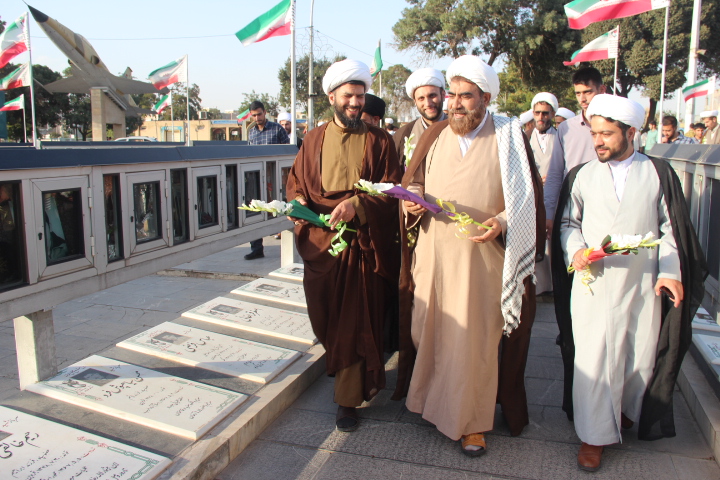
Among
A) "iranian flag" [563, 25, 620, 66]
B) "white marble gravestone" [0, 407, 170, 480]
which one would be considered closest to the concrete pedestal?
"white marble gravestone" [0, 407, 170, 480]

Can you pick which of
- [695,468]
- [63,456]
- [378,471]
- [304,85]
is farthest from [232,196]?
[304,85]

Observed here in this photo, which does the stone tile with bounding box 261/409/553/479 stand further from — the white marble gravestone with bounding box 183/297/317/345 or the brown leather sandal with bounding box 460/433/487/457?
the white marble gravestone with bounding box 183/297/317/345

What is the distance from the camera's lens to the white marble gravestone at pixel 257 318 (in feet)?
13.9

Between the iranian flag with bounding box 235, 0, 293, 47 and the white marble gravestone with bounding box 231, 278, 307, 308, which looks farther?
the iranian flag with bounding box 235, 0, 293, 47

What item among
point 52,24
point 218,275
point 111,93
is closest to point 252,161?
point 218,275

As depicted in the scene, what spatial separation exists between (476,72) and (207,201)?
112 inches

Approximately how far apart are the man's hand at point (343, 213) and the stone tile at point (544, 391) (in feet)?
5.00

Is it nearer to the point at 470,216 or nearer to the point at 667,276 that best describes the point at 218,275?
the point at 470,216

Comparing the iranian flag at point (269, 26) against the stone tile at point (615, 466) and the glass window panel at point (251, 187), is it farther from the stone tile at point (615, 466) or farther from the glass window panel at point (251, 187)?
the stone tile at point (615, 466)

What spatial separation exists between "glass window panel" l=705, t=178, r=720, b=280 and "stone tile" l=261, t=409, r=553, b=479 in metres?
1.47

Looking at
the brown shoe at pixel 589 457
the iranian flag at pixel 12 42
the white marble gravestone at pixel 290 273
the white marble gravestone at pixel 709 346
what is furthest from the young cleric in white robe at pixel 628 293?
the iranian flag at pixel 12 42

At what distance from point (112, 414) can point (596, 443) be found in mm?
2314

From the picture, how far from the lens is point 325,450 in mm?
2928

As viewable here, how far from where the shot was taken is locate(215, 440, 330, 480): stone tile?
2715 millimetres
